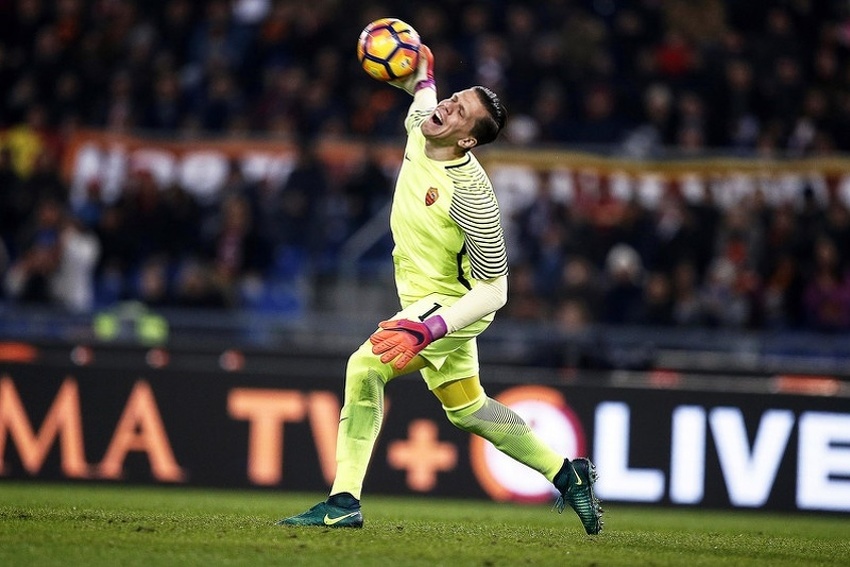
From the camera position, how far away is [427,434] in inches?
488

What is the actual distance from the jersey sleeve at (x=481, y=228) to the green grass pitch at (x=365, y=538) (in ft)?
4.56

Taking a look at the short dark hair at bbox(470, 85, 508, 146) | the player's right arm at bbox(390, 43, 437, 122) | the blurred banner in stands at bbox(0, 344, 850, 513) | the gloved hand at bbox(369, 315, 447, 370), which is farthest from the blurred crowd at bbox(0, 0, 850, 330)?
the gloved hand at bbox(369, 315, 447, 370)

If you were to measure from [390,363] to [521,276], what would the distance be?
7.89 metres

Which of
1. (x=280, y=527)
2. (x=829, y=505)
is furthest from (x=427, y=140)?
(x=829, y=505)

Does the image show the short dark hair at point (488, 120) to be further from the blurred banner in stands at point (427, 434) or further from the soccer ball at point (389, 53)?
the blurred banner in stands at point (427, 434)

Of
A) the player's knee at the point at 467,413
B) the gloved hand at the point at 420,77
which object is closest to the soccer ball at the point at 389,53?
the gloved hand at the point at 420,77

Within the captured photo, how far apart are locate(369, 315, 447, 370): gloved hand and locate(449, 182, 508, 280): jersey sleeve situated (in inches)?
15.4

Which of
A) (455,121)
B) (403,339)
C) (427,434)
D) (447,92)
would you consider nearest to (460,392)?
(403,339)

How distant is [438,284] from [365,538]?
1.37 metres

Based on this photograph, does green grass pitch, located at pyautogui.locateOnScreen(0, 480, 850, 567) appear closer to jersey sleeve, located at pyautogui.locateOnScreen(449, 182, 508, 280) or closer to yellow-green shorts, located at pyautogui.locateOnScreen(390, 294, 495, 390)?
yellow-green shorts, located at pyautogui.locateOnScreen(390, 294, 495, 390)

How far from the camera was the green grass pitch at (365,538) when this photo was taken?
596 centimetres

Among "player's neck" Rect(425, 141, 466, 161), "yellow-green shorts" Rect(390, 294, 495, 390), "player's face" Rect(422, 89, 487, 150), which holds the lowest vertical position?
"yellow-green shorts" Rect(390, 294, 495, 390)

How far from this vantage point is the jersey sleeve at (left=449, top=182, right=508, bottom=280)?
6828 millimetres

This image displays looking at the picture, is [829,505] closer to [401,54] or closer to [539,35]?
[401,54]
